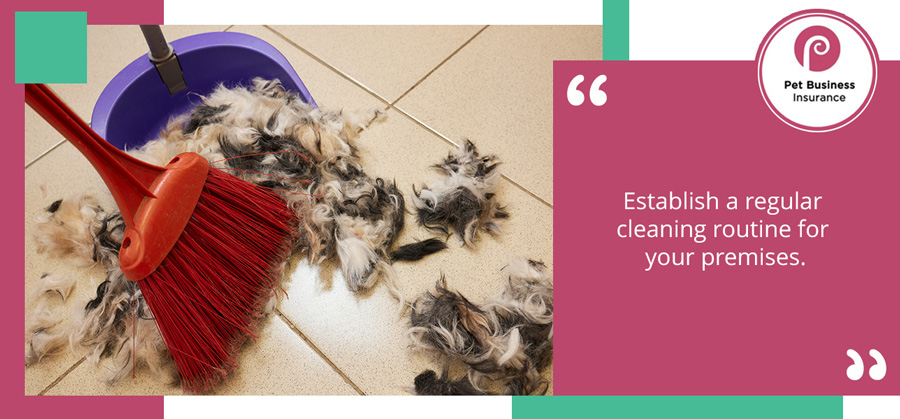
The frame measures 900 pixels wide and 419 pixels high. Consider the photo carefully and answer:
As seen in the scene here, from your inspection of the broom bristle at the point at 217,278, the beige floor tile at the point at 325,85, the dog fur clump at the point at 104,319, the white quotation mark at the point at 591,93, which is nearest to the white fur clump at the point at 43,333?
the dog fur clump at the point at 104,319

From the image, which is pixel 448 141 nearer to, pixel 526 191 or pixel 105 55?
pixel 526 191

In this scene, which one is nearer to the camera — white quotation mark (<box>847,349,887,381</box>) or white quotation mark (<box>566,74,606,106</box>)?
white quotation mark (<box>847,349,887,381</box>)

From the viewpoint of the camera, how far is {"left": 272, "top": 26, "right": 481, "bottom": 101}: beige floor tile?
1.19m

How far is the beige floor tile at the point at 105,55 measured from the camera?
1.18 metres

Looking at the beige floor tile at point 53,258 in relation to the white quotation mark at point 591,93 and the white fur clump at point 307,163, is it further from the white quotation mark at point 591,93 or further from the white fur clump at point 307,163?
the white quotation mark at point 591,93

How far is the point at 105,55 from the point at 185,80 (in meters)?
0.30

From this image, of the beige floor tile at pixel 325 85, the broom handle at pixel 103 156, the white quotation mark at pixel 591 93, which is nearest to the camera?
the broom handle at pixel 103 156

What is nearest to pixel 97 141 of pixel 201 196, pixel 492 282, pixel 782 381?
pixel 201 196

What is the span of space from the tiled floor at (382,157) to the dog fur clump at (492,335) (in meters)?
0.03

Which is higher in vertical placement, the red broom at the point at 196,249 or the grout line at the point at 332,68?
the grout line at the point at 332,68

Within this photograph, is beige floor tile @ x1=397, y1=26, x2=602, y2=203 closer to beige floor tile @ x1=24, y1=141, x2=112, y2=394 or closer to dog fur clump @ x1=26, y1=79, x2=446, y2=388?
dog fur clump @ x1=26, y1=79, x2=446, y2=388

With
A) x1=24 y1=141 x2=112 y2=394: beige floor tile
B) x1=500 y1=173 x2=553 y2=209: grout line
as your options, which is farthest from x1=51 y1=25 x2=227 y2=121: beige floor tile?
x1=500 y1=173 x2=553 y2=209: grout line

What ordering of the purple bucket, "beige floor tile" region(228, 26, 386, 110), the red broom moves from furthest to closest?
"beige floor tile" region(228, 26, 386, 110) → the purple bucket → the red broom

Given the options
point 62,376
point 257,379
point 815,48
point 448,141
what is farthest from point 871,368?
point 62,376
